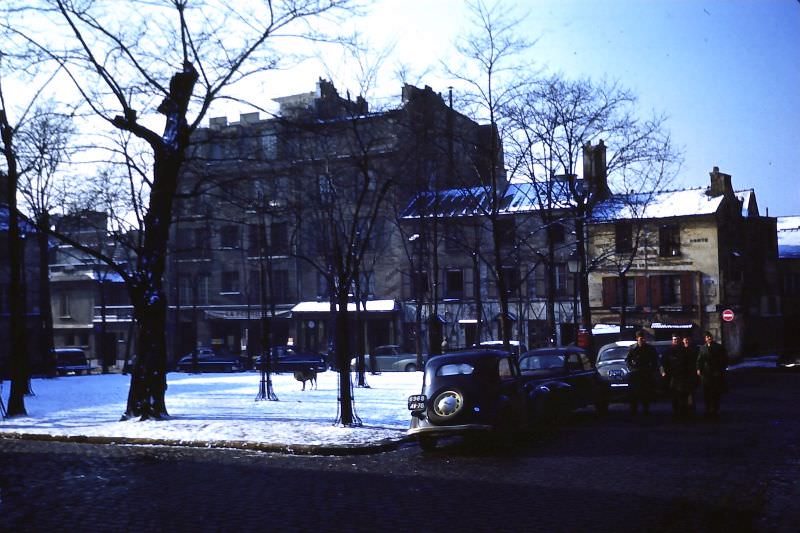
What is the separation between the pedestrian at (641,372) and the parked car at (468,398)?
4.66 metres

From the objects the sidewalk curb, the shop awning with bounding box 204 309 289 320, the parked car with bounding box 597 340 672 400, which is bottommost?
the sidewalk curb

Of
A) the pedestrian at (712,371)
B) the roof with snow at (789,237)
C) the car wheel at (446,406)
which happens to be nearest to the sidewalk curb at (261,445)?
the car wheel at (446,406)

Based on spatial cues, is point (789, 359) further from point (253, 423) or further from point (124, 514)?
point (124, 514)

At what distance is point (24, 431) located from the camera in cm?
1808

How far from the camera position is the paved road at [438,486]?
8742 millimetres

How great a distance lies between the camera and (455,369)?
608 inches

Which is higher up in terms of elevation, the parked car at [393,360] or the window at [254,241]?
the window at [254,241]

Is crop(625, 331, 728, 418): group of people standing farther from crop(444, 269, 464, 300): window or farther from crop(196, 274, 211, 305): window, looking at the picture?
crop(196, 274, 211, 305): window

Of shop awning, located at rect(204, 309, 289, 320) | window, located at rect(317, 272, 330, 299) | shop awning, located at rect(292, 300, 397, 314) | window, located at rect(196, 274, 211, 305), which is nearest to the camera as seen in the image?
shop awning, located at rect(292, 300, 397, 314)

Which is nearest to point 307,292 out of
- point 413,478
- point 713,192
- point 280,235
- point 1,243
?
point 280,235

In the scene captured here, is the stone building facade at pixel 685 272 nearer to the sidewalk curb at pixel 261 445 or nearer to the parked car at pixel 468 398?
the parked car at pixel 468 398

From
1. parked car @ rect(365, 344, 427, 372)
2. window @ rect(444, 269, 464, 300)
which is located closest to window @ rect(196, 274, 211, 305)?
window @ rect(444, 269, 464, 300)

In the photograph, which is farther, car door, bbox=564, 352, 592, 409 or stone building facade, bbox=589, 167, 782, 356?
stone building facade, bbox=589, 167, 782, 356

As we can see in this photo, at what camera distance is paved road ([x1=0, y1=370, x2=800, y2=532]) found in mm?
8742
